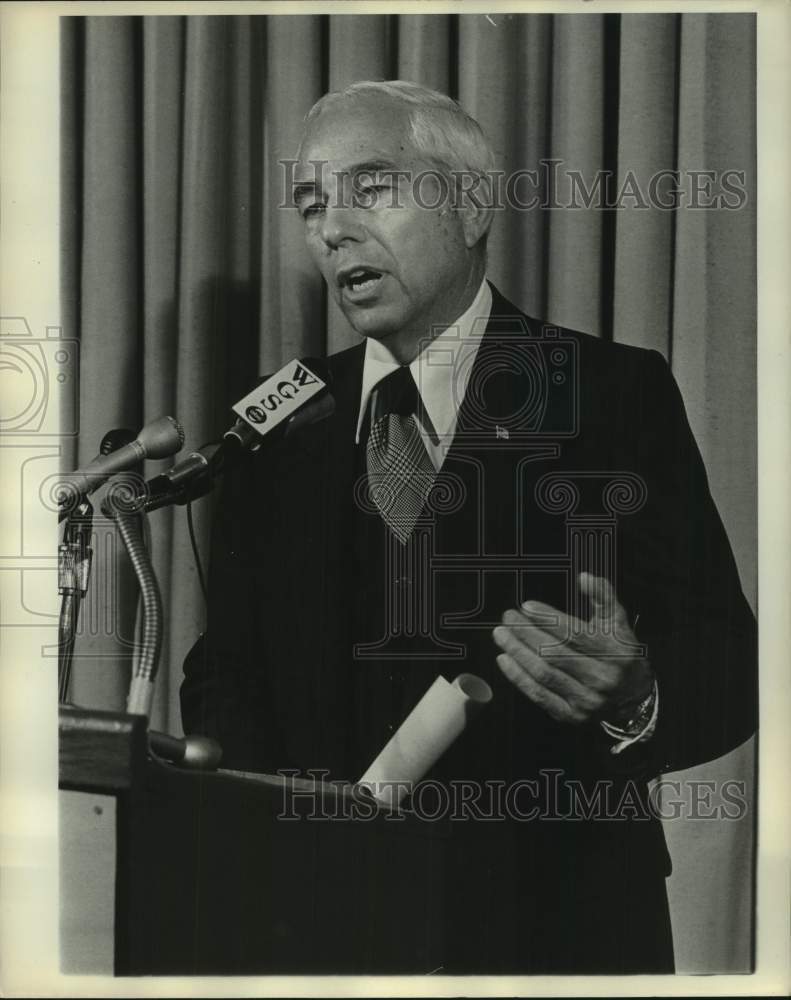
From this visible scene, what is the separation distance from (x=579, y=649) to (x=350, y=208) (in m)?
0.87

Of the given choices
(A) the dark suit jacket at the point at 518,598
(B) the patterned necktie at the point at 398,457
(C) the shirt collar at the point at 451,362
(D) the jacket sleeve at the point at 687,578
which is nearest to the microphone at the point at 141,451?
(A) the dark suit jacket at the point at 518,598

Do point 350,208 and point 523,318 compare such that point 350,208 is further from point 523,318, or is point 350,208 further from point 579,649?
point 579,649

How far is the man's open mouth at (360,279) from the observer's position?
2316 mm

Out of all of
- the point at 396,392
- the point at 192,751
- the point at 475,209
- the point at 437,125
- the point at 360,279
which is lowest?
the point at 192,751

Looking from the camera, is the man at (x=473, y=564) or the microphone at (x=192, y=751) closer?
the microphone at (x=192, y=751)

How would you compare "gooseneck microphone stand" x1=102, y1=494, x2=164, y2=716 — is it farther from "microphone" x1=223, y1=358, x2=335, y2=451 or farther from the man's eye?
the man's eye

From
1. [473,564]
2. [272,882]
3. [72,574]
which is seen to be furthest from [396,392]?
[272,882]

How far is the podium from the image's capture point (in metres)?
2.29

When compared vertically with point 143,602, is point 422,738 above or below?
below

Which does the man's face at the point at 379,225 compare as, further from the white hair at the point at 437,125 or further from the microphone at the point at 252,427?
the microphone at the point at 252,427

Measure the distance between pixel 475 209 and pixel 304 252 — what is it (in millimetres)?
314

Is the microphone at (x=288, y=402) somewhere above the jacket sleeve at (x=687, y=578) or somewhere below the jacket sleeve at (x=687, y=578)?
above

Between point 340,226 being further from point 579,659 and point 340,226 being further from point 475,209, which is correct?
point 579,659

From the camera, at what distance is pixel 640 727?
2291 millimetres
